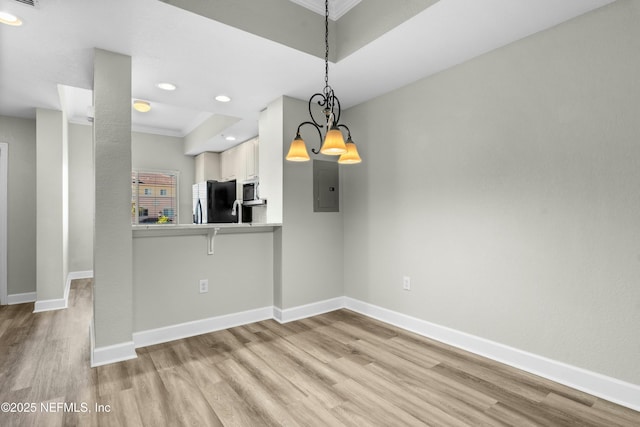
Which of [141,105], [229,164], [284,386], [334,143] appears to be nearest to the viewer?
[334,143]

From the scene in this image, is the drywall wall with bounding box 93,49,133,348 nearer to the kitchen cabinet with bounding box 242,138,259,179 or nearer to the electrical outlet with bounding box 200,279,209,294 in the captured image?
the electrical outlet with bounding box 200,279,209,294

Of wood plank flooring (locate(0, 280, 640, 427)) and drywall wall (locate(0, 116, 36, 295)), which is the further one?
drywall wall (locate(0, 116, 36, 295))

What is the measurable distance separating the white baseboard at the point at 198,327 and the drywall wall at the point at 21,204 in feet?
9.07

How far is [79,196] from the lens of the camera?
555cm

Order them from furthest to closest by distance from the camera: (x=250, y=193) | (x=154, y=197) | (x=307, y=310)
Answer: (x=154, y=197), (x=250, y=193), (x=307, y=310)

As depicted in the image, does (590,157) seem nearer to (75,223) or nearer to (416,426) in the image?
(416,426)

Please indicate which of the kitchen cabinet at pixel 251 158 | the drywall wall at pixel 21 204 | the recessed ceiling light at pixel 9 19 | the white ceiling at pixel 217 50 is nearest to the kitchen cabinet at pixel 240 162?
the kitchen cabinet at pixel 251 158

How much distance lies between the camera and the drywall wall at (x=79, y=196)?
550 cm

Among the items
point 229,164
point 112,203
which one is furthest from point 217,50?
point 229,164

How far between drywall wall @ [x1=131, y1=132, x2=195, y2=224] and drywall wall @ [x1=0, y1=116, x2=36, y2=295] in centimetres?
178

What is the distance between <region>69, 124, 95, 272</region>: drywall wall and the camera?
550cm

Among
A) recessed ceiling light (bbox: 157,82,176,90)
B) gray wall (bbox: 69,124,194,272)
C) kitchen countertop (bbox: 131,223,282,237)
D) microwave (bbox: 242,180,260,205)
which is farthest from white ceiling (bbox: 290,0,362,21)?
gray wall (bbox: 69,124,194,272)

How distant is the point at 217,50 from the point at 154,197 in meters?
4.72

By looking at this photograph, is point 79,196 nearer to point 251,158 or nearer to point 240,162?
point 240,162
